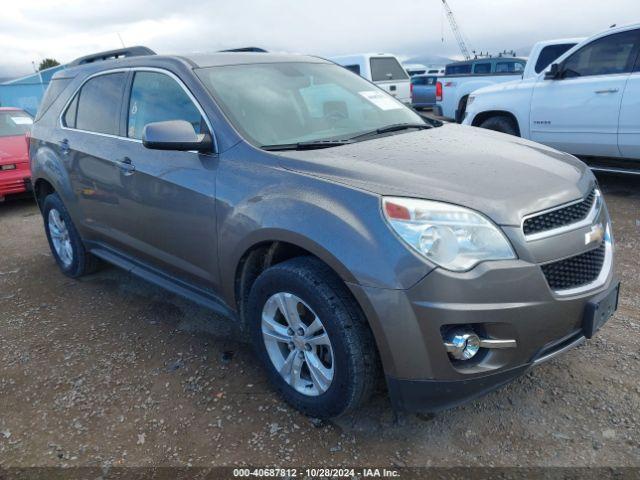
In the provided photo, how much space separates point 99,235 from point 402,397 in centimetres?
275

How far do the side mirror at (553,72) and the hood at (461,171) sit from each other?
152 inches

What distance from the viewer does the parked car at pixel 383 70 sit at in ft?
40.1

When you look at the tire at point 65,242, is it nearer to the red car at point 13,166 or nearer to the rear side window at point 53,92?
the rear side window at point 53,92

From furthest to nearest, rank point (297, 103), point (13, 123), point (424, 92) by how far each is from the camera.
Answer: point (424, 92), point (13, 123), point (297, 103)

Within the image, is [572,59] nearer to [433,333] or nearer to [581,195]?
[581,195]

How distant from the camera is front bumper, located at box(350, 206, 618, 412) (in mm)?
2018

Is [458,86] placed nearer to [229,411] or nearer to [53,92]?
[53,92]

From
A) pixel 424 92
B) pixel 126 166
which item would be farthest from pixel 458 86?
pixel 126 166

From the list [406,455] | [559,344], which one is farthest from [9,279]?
[559,344]

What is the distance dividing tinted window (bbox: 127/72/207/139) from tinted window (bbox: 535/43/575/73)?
7263mm

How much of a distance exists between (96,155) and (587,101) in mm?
5178

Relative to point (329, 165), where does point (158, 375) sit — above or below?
below

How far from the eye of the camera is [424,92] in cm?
1841

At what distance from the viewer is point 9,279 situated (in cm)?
480
